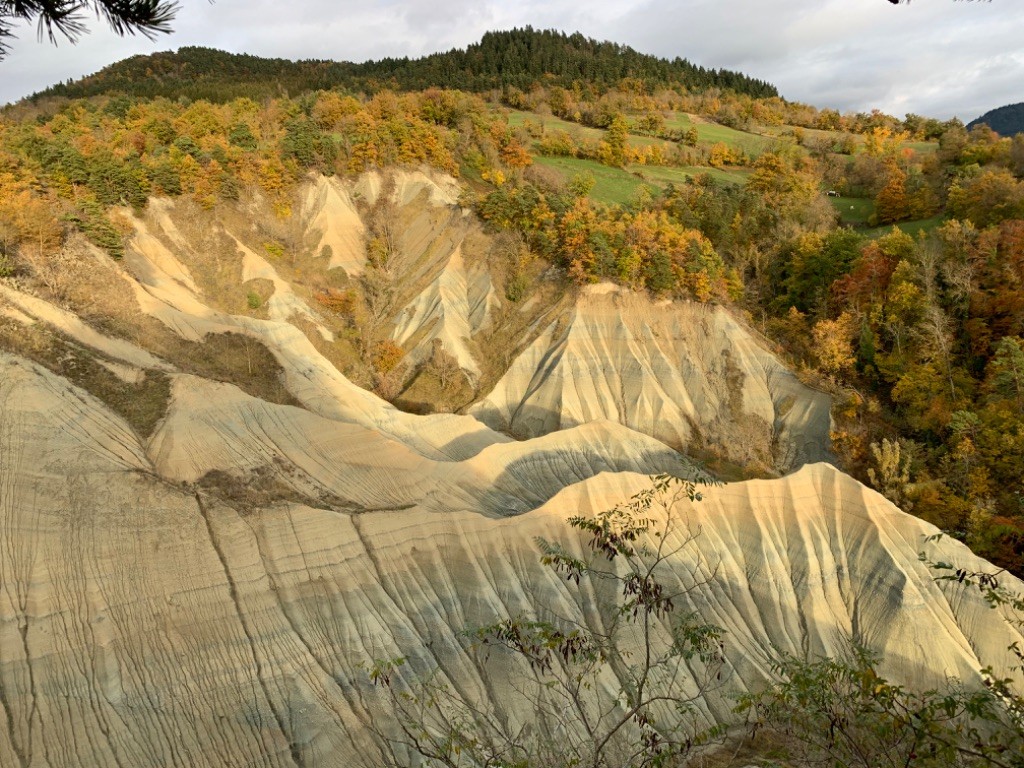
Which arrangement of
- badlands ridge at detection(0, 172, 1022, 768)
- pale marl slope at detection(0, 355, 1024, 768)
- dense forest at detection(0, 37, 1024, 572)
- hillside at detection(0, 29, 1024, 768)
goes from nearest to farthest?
pale marl slope at detection(0, 355, 1024, 768), hillside at detection(0, 29, 1024, 768), badlands ridge at detection(0, 172, 1022, 768), dense forest at detection(0, 37, 1024, 572)

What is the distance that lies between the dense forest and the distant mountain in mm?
30757

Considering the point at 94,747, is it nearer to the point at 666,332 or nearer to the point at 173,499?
the point at 173,499

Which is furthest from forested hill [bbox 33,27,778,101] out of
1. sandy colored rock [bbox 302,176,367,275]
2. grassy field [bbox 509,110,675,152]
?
sandy colored rock [bbox 302,176,367,275]

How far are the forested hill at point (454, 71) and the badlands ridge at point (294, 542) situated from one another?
214 feet

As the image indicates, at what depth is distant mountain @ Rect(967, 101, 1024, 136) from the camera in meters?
A: 101

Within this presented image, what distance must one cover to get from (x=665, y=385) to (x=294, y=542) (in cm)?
2916

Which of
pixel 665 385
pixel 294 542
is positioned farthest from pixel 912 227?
pixel 294 542

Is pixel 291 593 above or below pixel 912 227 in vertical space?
below

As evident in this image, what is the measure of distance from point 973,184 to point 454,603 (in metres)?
48.4

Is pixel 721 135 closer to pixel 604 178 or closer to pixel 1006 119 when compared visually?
pixel 604 178

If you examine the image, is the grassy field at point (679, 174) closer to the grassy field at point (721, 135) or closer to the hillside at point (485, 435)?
the hillside at point (485, 435)

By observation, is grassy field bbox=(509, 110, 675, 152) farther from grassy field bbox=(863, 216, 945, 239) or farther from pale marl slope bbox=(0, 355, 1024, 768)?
pale marl slope bbox=(0, 355, 1024, 768)

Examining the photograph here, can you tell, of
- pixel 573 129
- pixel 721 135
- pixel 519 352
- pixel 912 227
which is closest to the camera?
pixel 519 352

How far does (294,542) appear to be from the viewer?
21266mm
